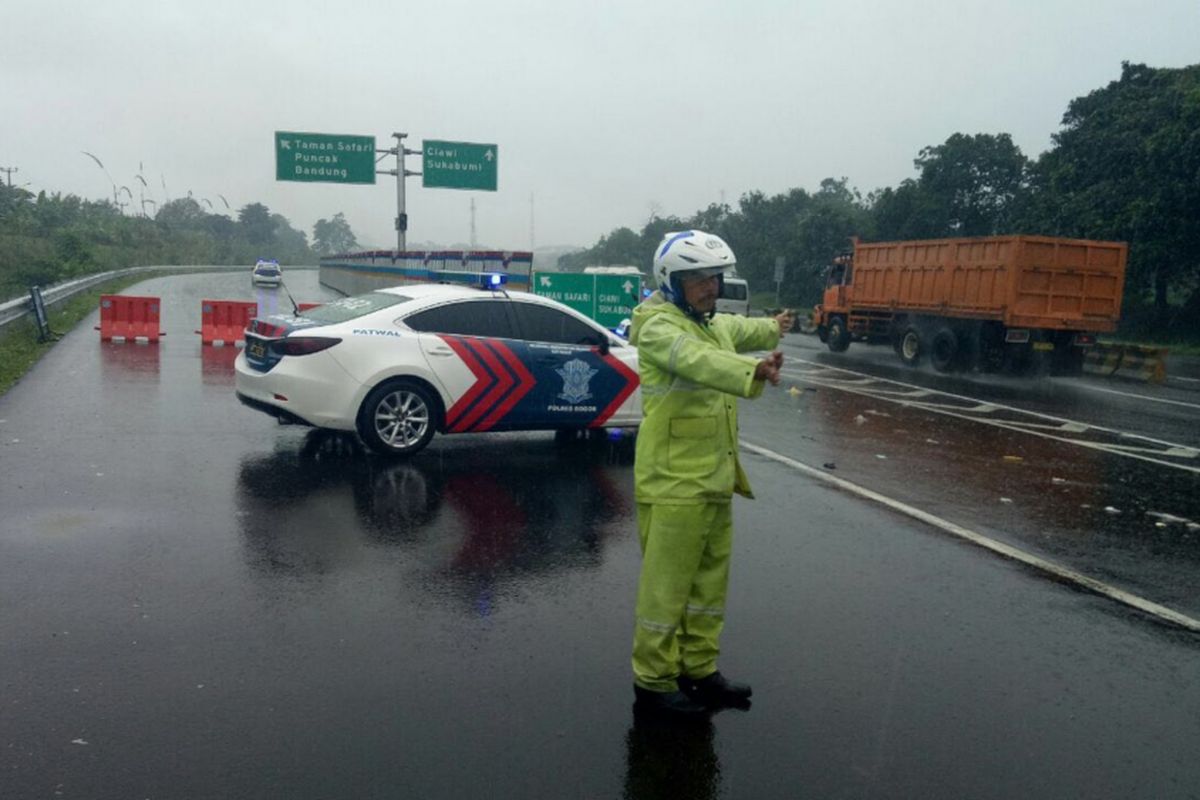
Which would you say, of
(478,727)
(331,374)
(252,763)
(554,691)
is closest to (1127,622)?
(554,691)

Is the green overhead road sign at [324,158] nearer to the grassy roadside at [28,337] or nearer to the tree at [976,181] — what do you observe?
the grassy roadside at [28,337]

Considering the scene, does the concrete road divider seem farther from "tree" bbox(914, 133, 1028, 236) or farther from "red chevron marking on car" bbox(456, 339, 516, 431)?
"tree" bbox(914, 133, 1028, 236)

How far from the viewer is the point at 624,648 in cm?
522

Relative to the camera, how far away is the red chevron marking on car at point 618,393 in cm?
1035

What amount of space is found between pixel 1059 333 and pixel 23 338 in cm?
1945

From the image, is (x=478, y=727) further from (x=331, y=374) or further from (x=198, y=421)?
(x=198, y=421)

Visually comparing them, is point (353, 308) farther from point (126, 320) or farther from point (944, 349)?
point (944, 349)

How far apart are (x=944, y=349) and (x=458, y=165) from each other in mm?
19570

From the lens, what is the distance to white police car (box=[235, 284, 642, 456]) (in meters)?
9.36

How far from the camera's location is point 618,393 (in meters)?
10.4

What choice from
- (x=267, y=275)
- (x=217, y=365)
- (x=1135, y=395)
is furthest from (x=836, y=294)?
(x=267, y=275)

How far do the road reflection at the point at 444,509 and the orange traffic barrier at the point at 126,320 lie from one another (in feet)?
36.1

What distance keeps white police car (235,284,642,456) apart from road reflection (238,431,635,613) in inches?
14.5

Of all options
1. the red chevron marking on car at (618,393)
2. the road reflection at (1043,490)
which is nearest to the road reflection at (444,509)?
the red chevron marking on car at (618,393)
